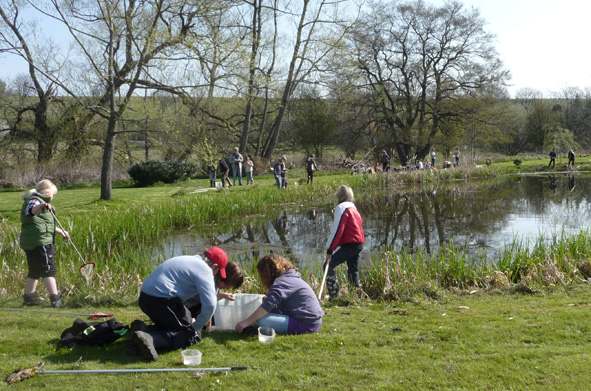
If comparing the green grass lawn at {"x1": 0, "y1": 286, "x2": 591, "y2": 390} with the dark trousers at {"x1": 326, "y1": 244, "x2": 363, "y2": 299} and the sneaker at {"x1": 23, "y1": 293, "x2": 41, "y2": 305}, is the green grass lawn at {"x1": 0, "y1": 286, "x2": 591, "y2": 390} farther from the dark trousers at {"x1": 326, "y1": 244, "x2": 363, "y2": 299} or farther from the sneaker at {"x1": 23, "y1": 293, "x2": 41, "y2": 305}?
the dark trousers at {"x1": 326, "y1": 244, "x2": 363, "y2": 299}

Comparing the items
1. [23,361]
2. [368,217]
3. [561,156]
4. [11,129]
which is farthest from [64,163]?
[561,156]

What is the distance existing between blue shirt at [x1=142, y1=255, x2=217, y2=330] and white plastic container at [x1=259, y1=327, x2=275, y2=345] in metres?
0.51

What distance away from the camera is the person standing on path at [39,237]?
677cm

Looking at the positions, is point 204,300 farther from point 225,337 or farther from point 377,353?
point 377,353

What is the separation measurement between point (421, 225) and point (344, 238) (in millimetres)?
10037

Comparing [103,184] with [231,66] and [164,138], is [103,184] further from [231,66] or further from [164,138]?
[231,66]

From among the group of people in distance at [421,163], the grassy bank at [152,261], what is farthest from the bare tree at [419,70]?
the grassy bank at [152,261]

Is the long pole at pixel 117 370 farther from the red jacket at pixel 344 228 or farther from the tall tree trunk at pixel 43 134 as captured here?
the tall tree trunk at pixel 43 134

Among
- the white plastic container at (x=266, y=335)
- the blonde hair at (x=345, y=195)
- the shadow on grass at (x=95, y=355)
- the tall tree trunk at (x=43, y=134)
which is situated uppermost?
the tall tree trunk at (x=43, y=134)

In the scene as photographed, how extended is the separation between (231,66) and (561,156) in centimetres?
3857

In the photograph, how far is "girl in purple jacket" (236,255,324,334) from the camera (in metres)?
5.28

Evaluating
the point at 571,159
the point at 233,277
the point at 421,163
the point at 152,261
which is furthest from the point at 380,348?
the point at 571,159

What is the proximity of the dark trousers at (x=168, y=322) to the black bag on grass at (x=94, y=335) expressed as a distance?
0.36 m

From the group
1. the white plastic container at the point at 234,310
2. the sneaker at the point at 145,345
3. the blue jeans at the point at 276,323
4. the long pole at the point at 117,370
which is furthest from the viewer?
the white plastic container at the point at 234,310
